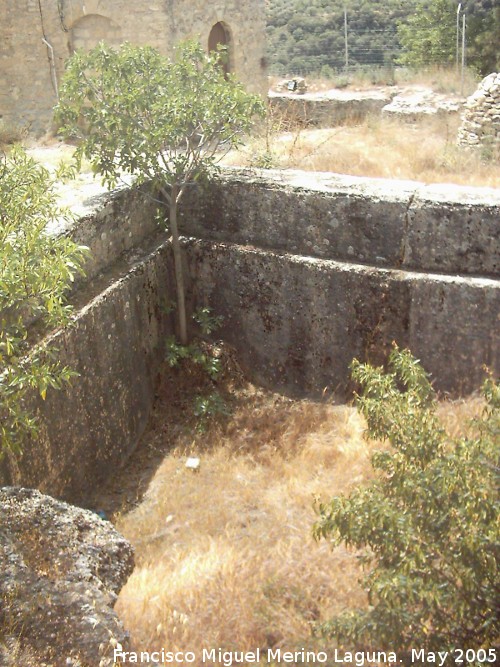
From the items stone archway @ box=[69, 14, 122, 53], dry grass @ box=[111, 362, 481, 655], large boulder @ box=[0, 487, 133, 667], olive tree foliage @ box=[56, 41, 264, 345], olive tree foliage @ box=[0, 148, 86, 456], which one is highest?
stone archway @ box=[69, 14, 122, 53]

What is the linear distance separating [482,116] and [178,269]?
6632mm

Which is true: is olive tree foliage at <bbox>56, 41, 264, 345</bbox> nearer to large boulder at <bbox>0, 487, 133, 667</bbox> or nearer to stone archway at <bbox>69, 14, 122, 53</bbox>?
large boulder at <bbox>0, 487, 133, 667</bbox>

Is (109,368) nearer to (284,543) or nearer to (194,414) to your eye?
(194,414)

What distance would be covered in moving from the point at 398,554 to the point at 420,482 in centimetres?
29

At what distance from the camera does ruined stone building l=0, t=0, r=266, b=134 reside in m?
12.4

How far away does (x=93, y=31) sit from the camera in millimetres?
12609

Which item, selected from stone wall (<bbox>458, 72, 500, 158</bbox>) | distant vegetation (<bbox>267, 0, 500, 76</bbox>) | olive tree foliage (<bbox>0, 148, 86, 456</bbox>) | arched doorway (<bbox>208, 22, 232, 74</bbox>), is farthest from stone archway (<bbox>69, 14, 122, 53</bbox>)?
distant vegetation (<bbox>267, 0, 500, 76</bbox>)

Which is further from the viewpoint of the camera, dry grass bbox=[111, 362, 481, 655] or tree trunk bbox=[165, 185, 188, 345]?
tree trunk bbox=[165, 185, 188, 345]

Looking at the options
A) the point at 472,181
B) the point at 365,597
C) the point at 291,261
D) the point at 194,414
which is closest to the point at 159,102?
the point at 291,261

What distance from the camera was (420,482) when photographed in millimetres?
2961

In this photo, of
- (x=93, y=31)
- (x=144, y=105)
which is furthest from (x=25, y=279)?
(x=93, y=31)

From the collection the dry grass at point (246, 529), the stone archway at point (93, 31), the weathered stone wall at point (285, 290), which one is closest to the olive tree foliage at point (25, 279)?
the dry grass at point (246, 529)

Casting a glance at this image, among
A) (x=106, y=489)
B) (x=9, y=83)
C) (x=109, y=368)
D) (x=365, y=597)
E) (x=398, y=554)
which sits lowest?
(x=106, y=489)

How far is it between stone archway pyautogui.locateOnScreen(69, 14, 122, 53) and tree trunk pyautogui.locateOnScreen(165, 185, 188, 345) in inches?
282
